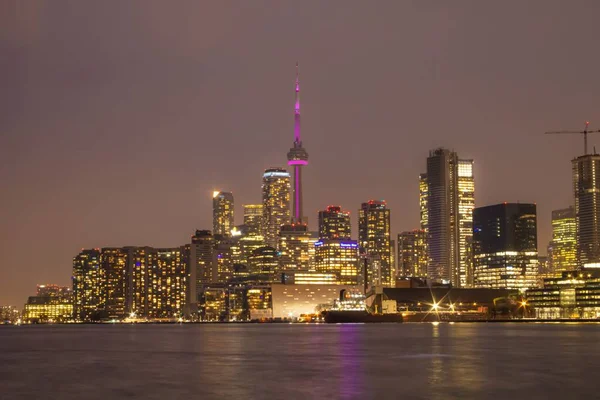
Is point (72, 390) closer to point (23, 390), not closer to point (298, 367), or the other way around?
point (23, 390)

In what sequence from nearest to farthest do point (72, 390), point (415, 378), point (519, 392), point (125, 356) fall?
point (519, 392) → point (72, 390) → point (415, 378) → point (125, 356)

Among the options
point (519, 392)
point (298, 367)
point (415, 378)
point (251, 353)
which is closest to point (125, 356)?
point (251, 353)

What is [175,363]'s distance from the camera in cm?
9012

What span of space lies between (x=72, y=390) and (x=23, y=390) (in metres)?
3.94

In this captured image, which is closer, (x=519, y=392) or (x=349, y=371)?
(x=519, y=392)

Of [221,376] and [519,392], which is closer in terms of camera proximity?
[519,392]

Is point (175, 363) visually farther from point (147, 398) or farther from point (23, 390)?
point (147, 398)

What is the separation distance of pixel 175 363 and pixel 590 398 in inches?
1822

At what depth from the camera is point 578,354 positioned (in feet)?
323

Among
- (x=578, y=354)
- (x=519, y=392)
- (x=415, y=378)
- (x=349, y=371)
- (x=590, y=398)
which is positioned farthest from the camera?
(x=578, y=354)

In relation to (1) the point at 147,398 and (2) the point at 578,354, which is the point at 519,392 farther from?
(2) the point at 578,354

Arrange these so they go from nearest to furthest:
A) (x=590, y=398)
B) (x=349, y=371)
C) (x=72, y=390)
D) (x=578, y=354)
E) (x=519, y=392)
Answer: (x=590, y=398), (x=519, y=392), (x=72, y=390), (x=349, y=371), (x=578, y=354)

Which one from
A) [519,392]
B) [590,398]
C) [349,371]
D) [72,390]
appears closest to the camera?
[590,398]

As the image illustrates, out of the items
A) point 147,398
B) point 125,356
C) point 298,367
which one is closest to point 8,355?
point 125,356
